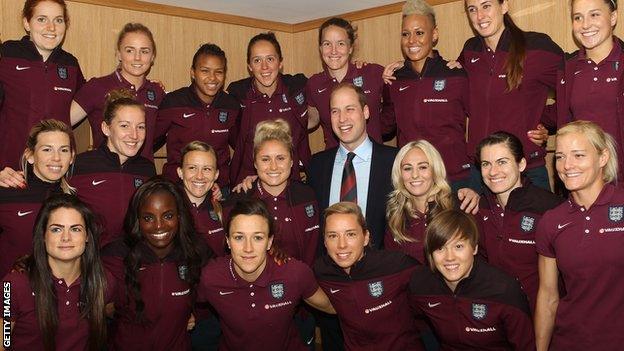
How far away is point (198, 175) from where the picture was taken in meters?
4.20

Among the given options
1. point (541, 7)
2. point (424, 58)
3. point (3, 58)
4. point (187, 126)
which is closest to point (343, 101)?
point (424, 58)

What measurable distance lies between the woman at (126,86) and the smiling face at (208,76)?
0.30 m

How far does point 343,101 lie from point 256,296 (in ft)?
4.04

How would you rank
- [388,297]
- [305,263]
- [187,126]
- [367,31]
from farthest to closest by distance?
[367,31], [187,126], [305,263], [388,297]

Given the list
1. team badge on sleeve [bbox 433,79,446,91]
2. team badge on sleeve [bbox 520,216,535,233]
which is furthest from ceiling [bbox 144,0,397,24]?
team badge on sleeve [bbox 520,216,535,233]

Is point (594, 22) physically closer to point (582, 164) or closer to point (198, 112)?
point (582, 164)

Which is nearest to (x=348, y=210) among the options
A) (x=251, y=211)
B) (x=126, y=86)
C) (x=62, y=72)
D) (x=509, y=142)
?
(x=251, y=211)

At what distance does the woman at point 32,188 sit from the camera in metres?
3.86

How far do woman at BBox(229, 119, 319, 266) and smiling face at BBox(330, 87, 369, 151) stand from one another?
1.02 feet

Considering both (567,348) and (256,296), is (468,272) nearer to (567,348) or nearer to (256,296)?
(567,348)

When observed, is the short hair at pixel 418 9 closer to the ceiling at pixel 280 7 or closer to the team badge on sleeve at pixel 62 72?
the ceiling at pixel 280 7

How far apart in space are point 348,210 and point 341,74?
134cm

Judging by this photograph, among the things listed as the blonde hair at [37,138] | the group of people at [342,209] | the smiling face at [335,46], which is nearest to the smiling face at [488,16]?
the group of people at [342,209]

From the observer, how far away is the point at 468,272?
3.52m
